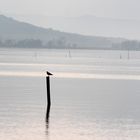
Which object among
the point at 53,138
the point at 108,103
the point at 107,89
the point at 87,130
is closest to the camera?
the point at 53,138

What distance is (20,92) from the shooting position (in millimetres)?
67000

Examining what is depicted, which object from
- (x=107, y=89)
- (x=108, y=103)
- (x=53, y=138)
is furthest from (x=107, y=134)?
(x=107, y=89)

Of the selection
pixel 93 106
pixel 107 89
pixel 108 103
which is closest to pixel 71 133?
pixel 93 106

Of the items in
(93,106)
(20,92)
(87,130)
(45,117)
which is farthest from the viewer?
(20,92)

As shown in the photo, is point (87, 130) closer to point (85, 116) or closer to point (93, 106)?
point (85, 116)

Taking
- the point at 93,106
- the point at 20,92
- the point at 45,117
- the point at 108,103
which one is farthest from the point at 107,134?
the point at 20,92

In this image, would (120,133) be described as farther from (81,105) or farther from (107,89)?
(107,89)

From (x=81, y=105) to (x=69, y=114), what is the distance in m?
7.68

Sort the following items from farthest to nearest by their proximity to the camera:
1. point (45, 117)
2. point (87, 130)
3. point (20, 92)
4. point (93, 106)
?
point (20, 92) < point (93, 106) < point (45, 117) < point (87, 130)

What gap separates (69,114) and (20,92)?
20.3 meters

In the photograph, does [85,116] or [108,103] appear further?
[108,103]

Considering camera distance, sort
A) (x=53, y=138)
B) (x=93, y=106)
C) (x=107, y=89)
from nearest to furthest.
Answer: (x=53, y=138) → (x=93, y=106) → (x=107, y=89)

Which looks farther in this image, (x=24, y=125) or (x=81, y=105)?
(x=81, y=105)

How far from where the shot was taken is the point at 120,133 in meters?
39.2
